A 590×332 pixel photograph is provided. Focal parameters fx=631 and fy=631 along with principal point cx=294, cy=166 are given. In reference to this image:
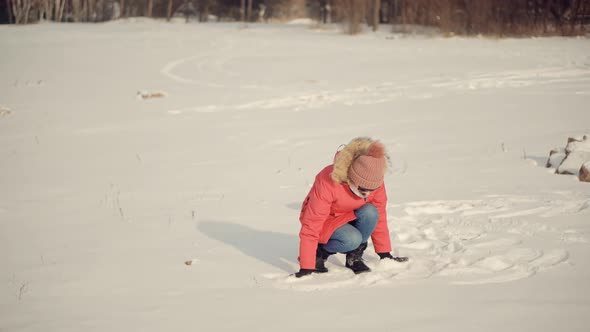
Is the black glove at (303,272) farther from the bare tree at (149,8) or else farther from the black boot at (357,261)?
the bare tree at (149,8)

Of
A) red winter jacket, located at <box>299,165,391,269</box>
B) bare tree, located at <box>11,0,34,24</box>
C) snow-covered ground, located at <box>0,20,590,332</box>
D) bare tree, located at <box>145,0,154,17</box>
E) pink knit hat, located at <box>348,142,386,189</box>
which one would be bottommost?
snow-covered ground, located at <box>0,20,590,332</box>

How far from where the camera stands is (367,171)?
3.57 m

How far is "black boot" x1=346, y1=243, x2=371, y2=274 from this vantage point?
3906mm

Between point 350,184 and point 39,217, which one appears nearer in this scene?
point 350,184

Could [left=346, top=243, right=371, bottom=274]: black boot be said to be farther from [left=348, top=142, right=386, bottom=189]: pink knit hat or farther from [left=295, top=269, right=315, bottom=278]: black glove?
[left=348, top=142, right=386, bottom=189]: pink knit hat

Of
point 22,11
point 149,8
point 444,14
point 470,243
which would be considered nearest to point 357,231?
point 470,243

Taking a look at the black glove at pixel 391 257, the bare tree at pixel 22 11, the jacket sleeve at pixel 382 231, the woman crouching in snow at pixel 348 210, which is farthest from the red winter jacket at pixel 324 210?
the bare tree at pixel 22 11

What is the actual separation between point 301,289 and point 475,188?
272cm

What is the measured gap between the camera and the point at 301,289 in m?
3.66

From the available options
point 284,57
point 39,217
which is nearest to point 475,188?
point 39,217

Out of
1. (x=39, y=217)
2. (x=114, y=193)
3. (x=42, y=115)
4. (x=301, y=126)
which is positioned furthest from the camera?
(x=42, y=115)

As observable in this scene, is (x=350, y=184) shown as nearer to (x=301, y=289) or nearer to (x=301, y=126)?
(x=301, y=289)

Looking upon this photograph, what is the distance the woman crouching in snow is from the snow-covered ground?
14 cm

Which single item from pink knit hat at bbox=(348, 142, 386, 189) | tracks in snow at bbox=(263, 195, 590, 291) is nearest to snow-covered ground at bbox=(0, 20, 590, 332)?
tracks in snow at bbox=(263, 195, 590, 291)
